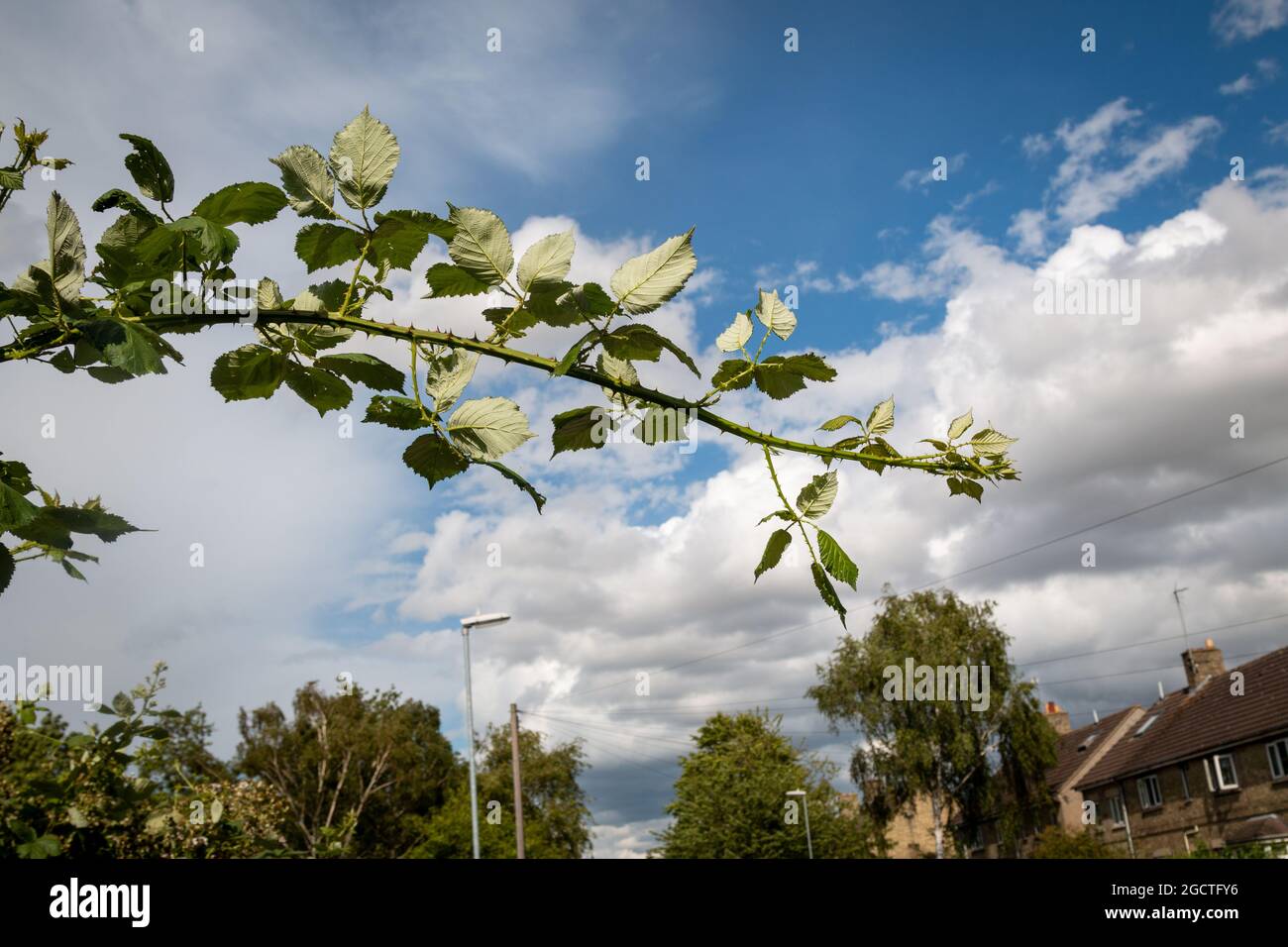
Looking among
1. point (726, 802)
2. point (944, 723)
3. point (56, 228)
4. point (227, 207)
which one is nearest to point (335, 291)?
point (227, 207)

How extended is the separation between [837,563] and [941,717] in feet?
132

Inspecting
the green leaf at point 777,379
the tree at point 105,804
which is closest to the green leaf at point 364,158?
the green leaf at point 777,379

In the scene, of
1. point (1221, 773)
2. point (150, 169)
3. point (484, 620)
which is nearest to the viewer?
point (150, 169)

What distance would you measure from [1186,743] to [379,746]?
35.6 m

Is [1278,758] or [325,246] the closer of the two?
[325,246]

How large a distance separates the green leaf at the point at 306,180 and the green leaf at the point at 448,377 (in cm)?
17

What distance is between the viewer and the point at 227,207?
0.82 m

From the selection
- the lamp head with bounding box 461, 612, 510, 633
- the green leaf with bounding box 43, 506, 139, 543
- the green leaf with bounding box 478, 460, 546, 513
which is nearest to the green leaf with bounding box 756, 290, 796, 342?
the green leaf with bounding box 478, 460, 546, 513

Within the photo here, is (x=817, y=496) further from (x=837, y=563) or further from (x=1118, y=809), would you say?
(x=1118, y=809)

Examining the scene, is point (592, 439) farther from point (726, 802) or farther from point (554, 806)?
point (554, 806)

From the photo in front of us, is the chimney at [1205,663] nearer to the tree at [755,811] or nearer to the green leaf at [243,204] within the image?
the tree at [755,811]

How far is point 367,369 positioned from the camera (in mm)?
813

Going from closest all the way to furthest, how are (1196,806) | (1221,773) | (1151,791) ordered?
(1221,773), (1196,806), (1151,791)

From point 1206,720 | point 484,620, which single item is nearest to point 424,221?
point 484,620
